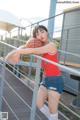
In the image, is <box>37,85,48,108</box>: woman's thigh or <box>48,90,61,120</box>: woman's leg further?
<box>37,85,48,108</box>: woman's thigh

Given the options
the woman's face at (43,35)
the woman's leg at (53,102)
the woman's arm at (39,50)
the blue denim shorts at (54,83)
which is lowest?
the woman's leg at (53,102)

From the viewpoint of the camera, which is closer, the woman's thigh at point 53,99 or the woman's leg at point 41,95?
the woman's thigh at point 53,99

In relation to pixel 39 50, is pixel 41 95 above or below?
below

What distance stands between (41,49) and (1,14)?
29.3ft

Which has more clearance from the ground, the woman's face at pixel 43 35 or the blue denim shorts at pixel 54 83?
the woman's face at pixel 43 35

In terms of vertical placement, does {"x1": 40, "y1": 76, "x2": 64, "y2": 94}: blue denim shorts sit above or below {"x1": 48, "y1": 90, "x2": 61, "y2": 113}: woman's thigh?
above

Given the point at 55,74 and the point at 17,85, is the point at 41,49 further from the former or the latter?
the point at 17,85

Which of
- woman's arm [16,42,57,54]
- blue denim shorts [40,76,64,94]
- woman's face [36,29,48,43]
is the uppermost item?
woman's face [36,29,48,43]

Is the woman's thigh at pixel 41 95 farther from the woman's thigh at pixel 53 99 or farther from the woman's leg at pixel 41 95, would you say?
the woman's thigh at pixel 53 99

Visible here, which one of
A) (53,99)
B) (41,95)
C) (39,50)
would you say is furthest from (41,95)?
(39,50)

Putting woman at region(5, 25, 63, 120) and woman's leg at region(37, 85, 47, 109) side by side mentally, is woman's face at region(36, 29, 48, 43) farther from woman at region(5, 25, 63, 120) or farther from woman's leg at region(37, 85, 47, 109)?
woman's leg at region(37, 85, 47, 109)

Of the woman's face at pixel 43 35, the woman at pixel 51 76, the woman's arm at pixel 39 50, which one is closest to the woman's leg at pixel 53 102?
the woman at pixel 51 76

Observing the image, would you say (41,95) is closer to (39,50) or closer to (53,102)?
(53,102)

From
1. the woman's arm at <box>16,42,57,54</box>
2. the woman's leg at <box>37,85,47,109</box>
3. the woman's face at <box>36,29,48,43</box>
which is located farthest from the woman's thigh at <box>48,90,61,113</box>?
the woman's face at <box>36,29,48,43</box>
